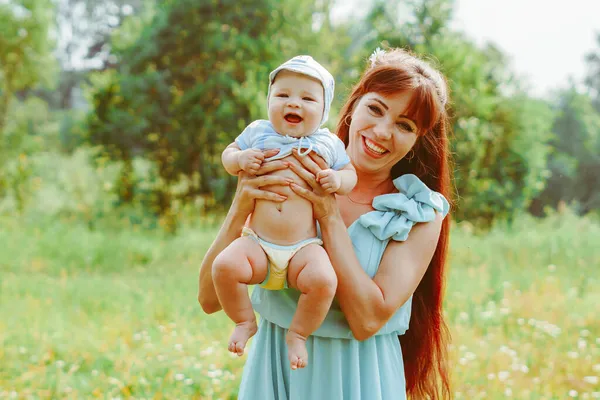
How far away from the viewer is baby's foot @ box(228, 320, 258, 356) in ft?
5.80

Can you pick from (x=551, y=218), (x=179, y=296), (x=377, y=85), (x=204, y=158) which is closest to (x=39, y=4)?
(x=204, y=158)

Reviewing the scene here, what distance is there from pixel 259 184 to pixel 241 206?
0.10 metres

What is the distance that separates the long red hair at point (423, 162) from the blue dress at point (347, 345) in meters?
0.18

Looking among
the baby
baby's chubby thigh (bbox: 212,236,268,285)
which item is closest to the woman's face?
the baby

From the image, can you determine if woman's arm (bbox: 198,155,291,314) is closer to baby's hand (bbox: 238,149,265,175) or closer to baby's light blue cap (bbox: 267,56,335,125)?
baby's hand (bbox: 238,149,265,175)

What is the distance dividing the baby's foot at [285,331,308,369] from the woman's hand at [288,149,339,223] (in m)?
0.35

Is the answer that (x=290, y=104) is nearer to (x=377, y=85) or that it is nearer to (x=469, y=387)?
(x=377, y=85)

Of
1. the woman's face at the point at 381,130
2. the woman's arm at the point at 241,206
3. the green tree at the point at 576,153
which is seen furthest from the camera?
the green tree at the point at 576,153

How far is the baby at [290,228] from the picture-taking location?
5.61 feet

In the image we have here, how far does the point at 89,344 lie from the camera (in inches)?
170

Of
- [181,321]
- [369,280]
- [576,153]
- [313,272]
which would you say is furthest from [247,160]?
[576,153]

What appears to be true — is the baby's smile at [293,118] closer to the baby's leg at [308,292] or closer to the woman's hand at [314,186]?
the woman's hand at [314,186]

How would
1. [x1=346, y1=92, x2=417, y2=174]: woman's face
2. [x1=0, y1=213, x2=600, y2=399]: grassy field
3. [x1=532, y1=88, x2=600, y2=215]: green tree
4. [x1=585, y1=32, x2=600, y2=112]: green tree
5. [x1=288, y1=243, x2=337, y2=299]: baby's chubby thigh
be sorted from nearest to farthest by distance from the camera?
1. [x1=288, y1=243, x2=337, y2=299]: baby's chubby thigh
2. [x1=346, y1=92, x2=417, y2=174]: woman's face
3. [x1=0, y1=213, x2=600, y2=399]: grassy field
4. [x1=532, y1=88, x2=600, y2=215]: green tree
5. [x1=585, y1=32, x2=600, y2=112]: green tree

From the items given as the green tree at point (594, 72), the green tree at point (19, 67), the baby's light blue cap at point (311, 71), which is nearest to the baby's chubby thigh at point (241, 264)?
the baby's light blue cap at point (311, 71)
